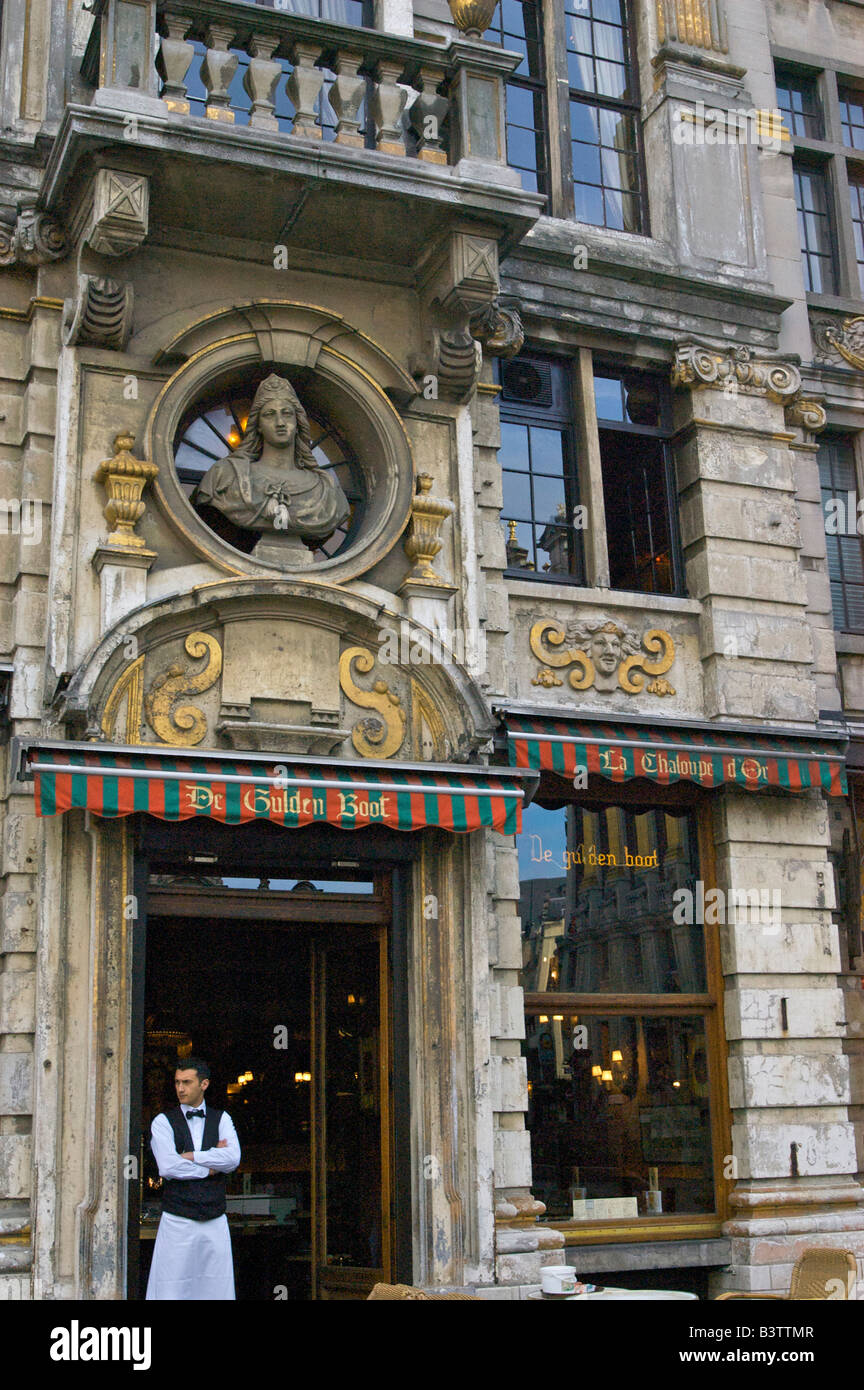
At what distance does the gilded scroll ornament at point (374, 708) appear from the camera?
1184 cm

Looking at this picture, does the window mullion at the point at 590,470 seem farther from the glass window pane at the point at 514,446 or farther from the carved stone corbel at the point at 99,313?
the carved stone corbel at the point at 99,313

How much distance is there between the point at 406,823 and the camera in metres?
11.0

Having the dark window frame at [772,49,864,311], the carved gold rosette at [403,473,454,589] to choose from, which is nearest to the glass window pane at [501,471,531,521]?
the carved gold rosette at [403,473,454,589]

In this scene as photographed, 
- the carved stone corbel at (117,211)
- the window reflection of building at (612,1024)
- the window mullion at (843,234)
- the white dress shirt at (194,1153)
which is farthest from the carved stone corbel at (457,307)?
the white dress shirt at (194,1153)

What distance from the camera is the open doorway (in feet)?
38.8

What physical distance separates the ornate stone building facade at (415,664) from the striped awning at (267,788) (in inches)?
1.4

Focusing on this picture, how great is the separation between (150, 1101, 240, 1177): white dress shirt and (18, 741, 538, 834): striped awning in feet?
7.02

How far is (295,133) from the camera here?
39.3 ft

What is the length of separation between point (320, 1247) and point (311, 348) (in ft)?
24.1

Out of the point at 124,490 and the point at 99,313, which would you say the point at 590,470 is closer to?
the point at 124,490

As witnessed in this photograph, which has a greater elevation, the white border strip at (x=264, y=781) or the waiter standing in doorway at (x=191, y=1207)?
the white border strip at (x=264, y=781)

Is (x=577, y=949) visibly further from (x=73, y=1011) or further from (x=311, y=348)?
(x=311, y=348)

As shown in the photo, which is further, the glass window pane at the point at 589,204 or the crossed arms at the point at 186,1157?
the glass window pane at the point at 589,204

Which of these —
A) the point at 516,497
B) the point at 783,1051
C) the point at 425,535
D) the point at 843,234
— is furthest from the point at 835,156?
the point at 783,1051
